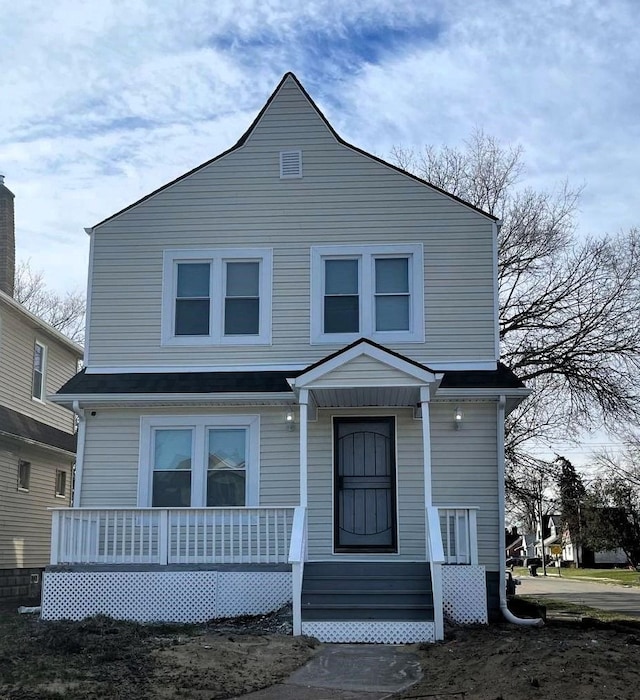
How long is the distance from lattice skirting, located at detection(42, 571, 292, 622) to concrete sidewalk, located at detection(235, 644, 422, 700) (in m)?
1.76

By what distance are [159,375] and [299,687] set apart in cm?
675

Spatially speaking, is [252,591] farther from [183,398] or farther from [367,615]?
[183,398]

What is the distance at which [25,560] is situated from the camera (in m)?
20.0

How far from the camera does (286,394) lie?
43.2 feet

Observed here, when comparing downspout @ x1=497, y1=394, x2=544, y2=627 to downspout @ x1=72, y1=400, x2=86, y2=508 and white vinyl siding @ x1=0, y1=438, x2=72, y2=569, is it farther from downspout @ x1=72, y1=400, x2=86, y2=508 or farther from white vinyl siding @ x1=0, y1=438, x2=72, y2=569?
white vinyl siding @ x1=0, y1=438, x2=72, y2=569

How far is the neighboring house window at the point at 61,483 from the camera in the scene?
73.6ft

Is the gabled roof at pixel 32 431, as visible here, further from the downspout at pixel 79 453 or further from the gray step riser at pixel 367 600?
the gray step riser at pixel 367 600

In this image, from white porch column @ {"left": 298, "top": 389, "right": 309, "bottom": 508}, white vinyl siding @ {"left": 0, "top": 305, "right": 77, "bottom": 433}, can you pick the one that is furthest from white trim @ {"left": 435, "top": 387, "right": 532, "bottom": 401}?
white vinyl siding @ {"left": 0, "top": 305, "right": 77, "bottom": 433}

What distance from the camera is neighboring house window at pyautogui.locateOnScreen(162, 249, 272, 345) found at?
14.2m

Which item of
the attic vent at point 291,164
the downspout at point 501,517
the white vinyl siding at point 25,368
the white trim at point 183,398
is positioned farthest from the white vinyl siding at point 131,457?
the white vinyl siding at point 25,368

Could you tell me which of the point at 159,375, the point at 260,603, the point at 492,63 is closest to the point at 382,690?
the point at 260,603

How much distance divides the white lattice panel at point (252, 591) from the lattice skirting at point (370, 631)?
4.00 ft

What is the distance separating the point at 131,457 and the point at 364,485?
370 cm

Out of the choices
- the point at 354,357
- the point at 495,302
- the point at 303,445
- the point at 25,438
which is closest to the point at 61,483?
the point at 25,438
